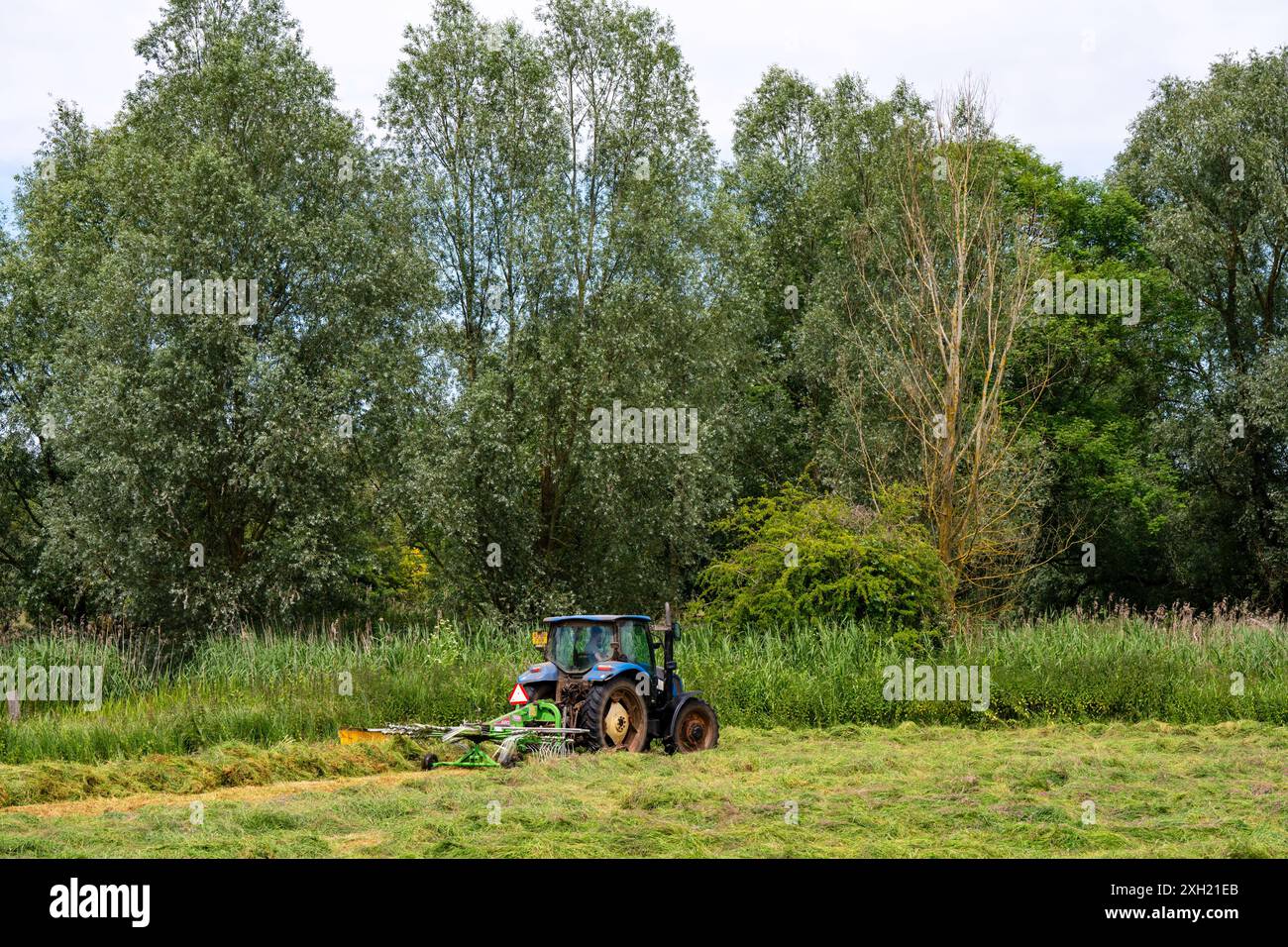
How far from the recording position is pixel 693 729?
13586mm

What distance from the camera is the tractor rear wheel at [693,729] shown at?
13.3 meters

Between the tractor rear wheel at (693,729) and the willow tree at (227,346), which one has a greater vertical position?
the willow tree at (227,346)

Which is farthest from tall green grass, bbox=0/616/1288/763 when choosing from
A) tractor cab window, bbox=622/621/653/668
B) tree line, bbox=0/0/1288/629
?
tractor cab window, bbox=622/621/653/668

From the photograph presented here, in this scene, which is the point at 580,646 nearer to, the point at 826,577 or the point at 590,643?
the point at 590,643

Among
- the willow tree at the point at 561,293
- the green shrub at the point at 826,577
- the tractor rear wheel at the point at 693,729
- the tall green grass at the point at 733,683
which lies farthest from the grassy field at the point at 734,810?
the willow tree at the point at 561,293

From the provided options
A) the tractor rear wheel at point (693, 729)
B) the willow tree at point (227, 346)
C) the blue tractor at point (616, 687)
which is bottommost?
the tractor rear wheel at point (693, 729)

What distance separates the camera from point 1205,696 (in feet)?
55.6

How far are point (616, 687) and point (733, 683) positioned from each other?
14.8 feet

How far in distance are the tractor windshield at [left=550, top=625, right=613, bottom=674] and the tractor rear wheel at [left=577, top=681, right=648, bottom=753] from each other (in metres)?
0.44

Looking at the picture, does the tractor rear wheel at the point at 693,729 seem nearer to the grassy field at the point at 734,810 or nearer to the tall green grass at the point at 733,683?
the grassy field at the point at 734,810
